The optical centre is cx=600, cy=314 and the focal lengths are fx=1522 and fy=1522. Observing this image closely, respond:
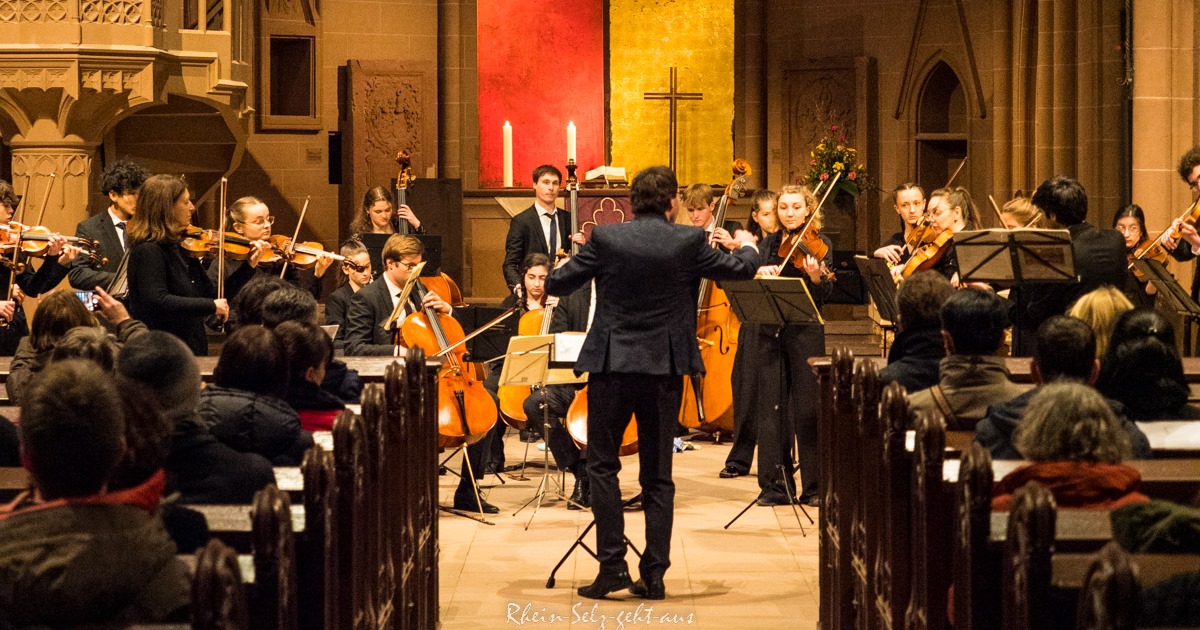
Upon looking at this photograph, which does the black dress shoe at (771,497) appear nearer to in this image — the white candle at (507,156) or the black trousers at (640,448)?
the black trousers at (640,448)

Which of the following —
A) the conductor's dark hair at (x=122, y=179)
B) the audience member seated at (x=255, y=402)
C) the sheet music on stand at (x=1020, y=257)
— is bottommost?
the audience member seated at (x=255, y=402)

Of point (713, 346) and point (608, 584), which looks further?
point (713, 346)

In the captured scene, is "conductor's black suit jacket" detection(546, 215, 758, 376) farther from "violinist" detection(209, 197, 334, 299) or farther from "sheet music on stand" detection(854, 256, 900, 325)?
"violinist" detection(209, 197, 334, 299)

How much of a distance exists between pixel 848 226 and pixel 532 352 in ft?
23.8

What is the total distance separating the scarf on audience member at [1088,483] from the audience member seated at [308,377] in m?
1.98

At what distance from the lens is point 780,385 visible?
7117mm

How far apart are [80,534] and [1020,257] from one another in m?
4.55

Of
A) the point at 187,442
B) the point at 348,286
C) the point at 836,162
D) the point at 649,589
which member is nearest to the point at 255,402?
the point at 187,442

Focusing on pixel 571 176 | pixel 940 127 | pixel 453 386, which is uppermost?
pixel 940 127

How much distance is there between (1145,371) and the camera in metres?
4.09

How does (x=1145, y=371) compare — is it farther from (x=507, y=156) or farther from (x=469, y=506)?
(x=507, y=156)

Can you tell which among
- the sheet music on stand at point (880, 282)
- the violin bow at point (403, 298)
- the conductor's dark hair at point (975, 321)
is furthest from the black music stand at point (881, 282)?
the conductor's dark hair at point (975, 321)

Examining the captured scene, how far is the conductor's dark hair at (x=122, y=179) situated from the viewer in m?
6.48

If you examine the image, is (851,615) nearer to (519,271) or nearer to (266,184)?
(519,271)
